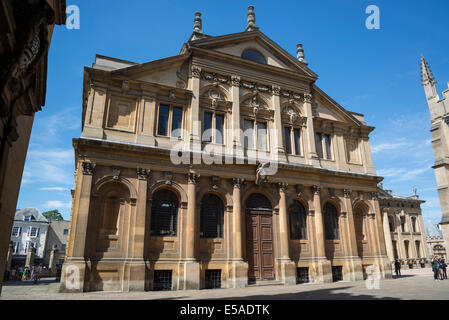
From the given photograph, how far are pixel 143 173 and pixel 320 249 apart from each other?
44.3 feet

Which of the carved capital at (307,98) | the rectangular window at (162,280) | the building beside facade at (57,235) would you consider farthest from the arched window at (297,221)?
the building beside facade at (57,235)

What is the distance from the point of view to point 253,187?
816 inches

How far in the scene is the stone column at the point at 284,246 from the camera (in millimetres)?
19500

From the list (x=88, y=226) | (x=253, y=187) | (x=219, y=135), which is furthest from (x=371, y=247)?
(x=88, y=226)

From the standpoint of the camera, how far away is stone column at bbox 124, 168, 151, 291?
1591 centimetres

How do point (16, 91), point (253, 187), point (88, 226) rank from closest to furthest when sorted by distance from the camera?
point (16, 91)
point (88, 226)
point (253, 187)

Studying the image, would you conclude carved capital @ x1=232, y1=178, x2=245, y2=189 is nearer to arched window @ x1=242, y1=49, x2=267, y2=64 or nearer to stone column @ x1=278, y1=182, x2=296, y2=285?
stone column @ x1=278, y1=182, x2=296, y2=285

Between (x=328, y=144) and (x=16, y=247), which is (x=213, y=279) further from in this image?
(x=16, y=247)

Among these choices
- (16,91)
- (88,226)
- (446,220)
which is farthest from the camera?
(446,220)

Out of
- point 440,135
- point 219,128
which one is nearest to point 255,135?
point 219,128

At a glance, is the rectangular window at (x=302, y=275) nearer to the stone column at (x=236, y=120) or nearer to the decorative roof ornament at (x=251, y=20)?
the stone column at (x=236, y=120)
